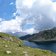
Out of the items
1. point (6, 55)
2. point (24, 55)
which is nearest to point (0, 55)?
point (6, 55)

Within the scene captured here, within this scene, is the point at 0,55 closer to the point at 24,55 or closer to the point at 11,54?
the point at 11,54

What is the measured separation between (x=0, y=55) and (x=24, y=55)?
3.54 m

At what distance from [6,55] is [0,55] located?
77cm

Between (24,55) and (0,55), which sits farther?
(24,55)

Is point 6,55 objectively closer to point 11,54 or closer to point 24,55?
point 11,54

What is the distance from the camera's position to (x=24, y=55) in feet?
84.9

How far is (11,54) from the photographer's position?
Answer: 25.0 m

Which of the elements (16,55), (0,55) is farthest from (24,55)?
(0,55)

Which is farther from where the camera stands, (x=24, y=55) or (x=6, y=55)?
(x=24, y=55)

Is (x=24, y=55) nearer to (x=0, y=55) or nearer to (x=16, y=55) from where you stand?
(x=16, y=55)

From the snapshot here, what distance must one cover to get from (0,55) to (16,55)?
6.85 ft

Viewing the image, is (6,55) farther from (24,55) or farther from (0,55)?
(24,55)

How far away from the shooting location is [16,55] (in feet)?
81.1
